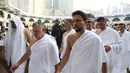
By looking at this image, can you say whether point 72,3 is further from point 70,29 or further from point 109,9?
point 70,29

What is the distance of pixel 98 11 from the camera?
125062 millimetres

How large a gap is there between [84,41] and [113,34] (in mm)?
2216

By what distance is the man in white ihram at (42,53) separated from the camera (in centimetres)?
390

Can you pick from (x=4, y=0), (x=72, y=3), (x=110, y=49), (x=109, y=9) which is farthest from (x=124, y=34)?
(x=72, y=3)

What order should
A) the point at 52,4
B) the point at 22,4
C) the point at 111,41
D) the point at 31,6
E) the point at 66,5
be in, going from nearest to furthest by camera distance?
Answer: 1. the point at 111,41
2. the point at 22,4
3. the point at 31,6
4. the point at 52,4
5. the point at 66,5

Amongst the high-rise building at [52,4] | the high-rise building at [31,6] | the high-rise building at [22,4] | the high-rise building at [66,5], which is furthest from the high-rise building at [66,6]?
the high-rise building at [22,4]

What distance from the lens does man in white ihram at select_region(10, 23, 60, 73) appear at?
3.90 meters

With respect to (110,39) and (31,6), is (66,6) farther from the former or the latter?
(110,39)

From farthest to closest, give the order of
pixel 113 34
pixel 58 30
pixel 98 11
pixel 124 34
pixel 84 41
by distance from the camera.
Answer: pixel 98 11
pixel 58 30
pixel 124 34
pixel 113 34
pixel 84 41

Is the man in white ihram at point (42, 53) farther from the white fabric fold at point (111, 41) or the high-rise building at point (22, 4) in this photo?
the high-rise building at point (22, 4)

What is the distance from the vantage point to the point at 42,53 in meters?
3.88

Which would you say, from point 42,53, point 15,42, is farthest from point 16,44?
point 42,53

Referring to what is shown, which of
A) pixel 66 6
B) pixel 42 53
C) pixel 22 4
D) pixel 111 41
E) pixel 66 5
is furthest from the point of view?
pixel 66 5

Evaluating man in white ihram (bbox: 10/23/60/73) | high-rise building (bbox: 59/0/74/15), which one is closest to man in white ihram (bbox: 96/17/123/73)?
man in white ihram (bbox: 10/23/60/73)
